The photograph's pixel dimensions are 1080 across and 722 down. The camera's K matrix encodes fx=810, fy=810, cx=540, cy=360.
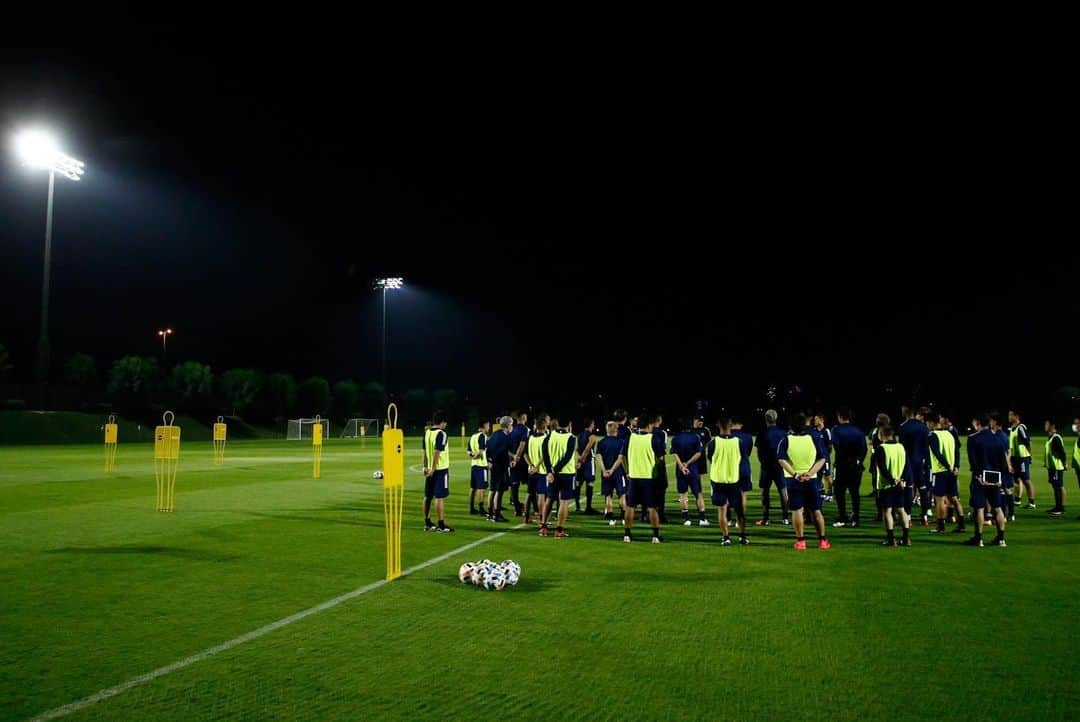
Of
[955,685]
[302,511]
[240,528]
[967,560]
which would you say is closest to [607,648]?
[955,685]

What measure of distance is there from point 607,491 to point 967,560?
6.41 metres

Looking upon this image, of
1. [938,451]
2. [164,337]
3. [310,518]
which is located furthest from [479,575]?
[164,337]

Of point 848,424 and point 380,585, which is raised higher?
point 848,424

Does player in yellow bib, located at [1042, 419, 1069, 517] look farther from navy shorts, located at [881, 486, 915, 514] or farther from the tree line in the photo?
the tree line

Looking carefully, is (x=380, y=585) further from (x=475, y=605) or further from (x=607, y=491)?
(x=607, y=491)

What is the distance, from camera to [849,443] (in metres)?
15.0

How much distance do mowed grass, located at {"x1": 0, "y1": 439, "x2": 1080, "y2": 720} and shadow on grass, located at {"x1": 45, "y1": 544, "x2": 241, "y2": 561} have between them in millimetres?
93

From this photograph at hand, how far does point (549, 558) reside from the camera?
11.7m

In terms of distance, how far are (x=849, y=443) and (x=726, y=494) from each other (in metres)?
3.31

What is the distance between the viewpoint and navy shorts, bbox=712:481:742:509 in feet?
43.0

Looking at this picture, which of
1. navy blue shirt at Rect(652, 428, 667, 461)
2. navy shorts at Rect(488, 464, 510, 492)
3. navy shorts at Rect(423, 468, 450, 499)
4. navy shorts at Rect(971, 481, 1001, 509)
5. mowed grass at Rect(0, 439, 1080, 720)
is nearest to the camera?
mowed grass at Rect(0, 439, 1080, 720)

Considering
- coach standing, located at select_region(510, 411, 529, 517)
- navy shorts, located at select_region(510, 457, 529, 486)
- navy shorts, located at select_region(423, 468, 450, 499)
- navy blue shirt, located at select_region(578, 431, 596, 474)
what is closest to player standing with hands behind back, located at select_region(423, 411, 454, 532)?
navy shorts, located at select_region(423, 468, 450, 499)

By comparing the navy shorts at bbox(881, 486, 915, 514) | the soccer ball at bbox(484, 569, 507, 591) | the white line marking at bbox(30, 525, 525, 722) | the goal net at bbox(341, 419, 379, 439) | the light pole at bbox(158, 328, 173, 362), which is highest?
the light pole at bbox(158, 328, 173, 362)

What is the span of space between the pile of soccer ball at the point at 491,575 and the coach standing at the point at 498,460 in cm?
677
